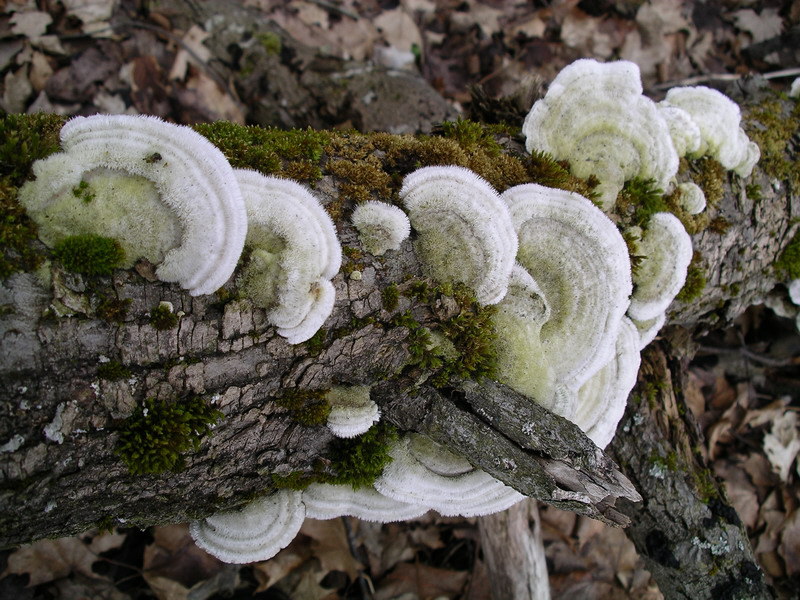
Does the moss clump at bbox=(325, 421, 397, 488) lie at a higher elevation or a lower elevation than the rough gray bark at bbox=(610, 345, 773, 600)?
higher

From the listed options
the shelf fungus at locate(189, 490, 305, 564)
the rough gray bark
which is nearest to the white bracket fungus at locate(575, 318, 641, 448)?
the rough gray bark

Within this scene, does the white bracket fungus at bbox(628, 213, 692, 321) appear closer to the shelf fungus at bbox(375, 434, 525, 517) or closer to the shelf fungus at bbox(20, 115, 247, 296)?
the shelf fungus at bbox(375, 434, 525, 517)

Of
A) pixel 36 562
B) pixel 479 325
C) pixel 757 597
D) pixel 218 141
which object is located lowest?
pixel 36 562

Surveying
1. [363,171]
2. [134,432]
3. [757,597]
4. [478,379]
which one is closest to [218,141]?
[363,171]

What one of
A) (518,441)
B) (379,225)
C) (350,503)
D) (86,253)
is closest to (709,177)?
(518,441)

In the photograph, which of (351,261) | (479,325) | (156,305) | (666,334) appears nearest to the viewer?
(156,305)

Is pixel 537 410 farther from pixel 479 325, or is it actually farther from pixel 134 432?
pixel 134 432
